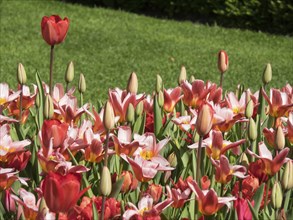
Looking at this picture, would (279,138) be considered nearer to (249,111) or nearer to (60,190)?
(249,111)

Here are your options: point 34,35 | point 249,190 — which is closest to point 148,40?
point 34,35

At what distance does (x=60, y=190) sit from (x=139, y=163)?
43 centimetres

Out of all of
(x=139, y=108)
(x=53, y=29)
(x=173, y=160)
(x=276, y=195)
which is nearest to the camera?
(x=276, y=195)

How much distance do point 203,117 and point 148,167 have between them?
0.75 feet

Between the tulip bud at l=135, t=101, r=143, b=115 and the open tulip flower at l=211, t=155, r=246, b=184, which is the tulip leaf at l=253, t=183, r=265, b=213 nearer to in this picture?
the open tulip flower at l=211, t=155, r=246, b=184

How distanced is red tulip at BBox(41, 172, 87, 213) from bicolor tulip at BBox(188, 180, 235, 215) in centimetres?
36

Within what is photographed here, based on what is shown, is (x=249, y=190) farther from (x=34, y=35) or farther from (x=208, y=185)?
(x=34, y=35)

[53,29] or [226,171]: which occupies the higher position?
[53,29]

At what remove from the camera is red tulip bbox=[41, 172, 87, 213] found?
1665 millimetres

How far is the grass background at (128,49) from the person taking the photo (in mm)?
7890

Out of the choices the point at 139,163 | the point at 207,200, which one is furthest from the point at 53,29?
the point at 207,200

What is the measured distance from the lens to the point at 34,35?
30.5 feet

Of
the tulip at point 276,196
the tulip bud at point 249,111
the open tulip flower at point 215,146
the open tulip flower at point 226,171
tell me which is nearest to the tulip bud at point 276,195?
the tulip at point 276,196

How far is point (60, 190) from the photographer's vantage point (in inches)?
66.0
